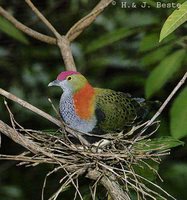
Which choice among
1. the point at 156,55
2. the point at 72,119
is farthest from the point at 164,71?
the point at 72,119

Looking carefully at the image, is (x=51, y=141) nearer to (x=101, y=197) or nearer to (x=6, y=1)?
(x=101, y=197)

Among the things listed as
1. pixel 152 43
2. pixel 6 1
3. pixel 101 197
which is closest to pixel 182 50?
pixel 152 43

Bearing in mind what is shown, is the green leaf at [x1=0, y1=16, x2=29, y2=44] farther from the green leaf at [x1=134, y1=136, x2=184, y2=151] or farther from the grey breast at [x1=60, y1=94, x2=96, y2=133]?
the green leaf at [x1=134, y1=136, x2=184, y2=151]

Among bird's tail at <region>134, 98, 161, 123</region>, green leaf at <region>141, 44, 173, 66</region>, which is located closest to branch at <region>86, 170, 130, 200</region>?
bird's tail at <region>134, 98, 161, 123</region>

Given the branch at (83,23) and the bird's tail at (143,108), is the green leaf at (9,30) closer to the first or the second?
the branch at (83,23)

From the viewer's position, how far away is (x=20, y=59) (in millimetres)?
5332

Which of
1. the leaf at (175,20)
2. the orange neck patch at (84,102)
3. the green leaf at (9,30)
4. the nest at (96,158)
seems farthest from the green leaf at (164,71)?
the leaf at (175,20)

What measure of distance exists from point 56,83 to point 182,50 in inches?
32.4

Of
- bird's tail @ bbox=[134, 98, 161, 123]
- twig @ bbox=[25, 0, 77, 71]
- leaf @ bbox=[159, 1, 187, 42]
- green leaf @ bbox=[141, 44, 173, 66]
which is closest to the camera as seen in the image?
leaf @ bbox=[159, 1, 187, 42]

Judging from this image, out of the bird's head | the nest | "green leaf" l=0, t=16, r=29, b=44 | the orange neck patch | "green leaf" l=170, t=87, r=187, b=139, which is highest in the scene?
"green leaf" l=0, t=16, r=29, b=44

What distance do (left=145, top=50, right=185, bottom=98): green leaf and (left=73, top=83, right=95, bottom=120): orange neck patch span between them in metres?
0.52

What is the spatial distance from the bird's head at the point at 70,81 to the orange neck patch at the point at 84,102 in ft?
0.08

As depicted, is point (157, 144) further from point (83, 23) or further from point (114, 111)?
point (83, 23)

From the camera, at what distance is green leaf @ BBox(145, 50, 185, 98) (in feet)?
11.1
